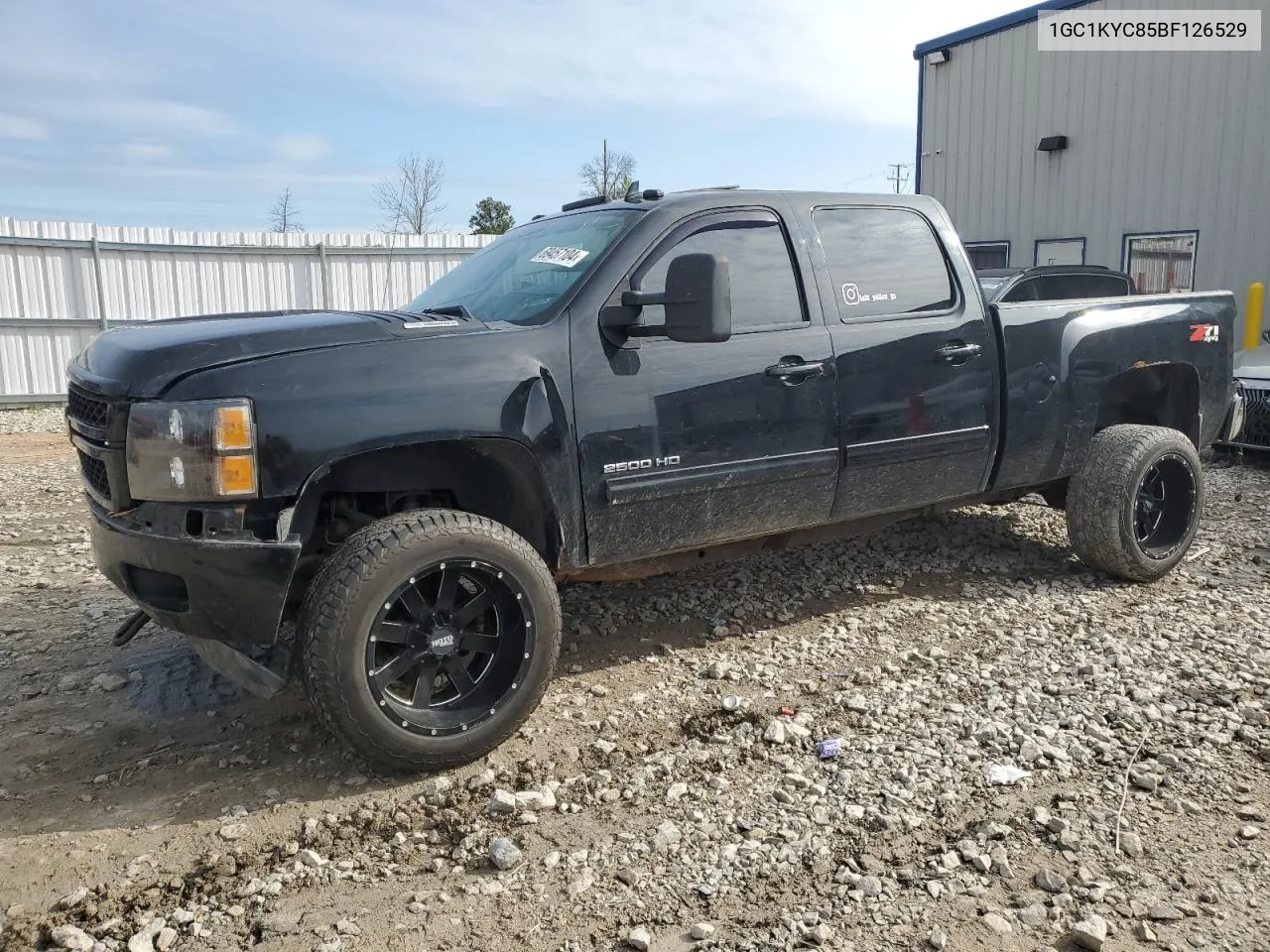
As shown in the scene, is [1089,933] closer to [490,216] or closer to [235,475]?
[235,475]

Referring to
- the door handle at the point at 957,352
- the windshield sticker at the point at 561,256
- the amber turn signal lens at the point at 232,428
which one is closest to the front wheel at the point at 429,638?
the amber turn signal lens at the point at 232,428

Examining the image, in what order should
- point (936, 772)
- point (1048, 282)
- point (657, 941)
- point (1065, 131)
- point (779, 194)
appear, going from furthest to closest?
point (1065, 131)
point (1048, 282)
point (779, 194)
point (936, 772)
point (657, 941)

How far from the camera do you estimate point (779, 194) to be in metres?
4.03

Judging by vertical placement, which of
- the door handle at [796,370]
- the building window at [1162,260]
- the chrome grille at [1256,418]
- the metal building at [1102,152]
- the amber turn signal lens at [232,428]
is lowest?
the chrome grille at [1256,418]

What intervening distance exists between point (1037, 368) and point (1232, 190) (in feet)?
26.9

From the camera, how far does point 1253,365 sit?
830cm

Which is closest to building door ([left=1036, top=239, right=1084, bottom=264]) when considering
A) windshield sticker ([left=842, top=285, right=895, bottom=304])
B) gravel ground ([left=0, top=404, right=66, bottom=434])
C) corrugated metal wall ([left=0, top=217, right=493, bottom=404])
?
windshield sticker ([left=842, top=285, right=895, bottom=304])

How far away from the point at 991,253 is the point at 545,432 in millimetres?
12256

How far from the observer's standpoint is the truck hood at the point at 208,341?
114 inches

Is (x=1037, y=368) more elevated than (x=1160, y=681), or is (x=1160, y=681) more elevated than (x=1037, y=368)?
(x=1037, y=368)

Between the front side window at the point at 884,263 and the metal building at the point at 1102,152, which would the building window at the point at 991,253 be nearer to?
the metal building at the point at 1102,152

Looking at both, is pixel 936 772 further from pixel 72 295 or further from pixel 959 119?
pixel 72 295

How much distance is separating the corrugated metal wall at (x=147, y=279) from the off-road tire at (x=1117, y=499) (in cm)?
1312

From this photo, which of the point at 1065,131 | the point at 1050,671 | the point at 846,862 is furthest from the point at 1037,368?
the point at 1065,131
